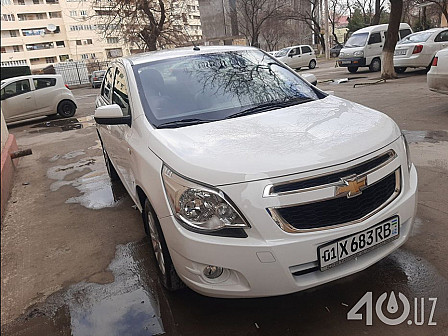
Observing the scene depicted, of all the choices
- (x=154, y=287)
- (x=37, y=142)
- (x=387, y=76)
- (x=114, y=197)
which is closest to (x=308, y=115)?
(x=154, y=287)

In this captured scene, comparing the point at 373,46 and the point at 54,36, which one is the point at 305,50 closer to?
the point at 373,46

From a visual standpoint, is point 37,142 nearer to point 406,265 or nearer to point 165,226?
point 165,226

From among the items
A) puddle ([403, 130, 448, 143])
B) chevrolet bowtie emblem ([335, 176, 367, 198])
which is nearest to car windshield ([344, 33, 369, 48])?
puddle ([403, 130, 448, 143])

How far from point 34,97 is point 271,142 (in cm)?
1247

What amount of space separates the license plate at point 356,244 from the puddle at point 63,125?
1018cm

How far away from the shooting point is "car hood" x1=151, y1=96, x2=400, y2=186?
2.02 metres

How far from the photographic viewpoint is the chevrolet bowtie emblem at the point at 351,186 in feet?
6.57

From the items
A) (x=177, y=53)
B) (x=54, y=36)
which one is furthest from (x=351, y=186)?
(x=54, y=36)

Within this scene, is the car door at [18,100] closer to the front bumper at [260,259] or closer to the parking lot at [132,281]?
the parking lot at [132,281]

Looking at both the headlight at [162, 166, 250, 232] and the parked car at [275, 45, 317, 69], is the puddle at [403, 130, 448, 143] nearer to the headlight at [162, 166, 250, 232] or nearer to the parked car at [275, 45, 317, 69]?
the headlight at [162, 166, 250, 232]

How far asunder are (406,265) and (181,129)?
183 cm

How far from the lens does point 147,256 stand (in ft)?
10.7

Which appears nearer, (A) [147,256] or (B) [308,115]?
(B) [308,115]

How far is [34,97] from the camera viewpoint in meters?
12.7
